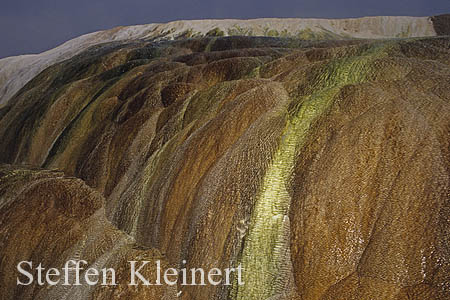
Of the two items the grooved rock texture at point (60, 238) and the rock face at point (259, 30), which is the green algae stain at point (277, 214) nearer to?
the grooved rock texture at point (60, 238)

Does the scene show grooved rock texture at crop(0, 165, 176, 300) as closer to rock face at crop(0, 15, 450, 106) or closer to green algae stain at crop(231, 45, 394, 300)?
green algae stain at crop(231, 45, 394, 300)

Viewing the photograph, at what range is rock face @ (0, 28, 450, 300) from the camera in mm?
4824

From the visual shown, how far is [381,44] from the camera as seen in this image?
769 cm

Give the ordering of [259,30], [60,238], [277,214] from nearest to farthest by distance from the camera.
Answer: [277,214]
[60,238]
[259,30]

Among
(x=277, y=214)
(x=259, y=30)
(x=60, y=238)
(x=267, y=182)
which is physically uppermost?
(x=259, y=30)

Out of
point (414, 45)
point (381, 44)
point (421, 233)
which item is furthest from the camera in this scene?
point (381, 44)

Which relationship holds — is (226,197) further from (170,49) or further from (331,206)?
(170,49)

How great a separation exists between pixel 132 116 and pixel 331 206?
4957 millimetres

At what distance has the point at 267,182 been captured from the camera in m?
5.79

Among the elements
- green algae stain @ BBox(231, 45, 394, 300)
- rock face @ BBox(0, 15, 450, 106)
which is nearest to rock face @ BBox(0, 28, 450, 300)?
green algae stain @ BBox(231, 45, 394, 300)

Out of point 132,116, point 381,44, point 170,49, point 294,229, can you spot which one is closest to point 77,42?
point 170,49

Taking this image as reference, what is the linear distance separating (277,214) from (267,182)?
45cm

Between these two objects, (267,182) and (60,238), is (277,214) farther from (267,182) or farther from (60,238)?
(60,238)

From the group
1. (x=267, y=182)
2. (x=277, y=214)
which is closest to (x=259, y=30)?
(x=267, y=182)
